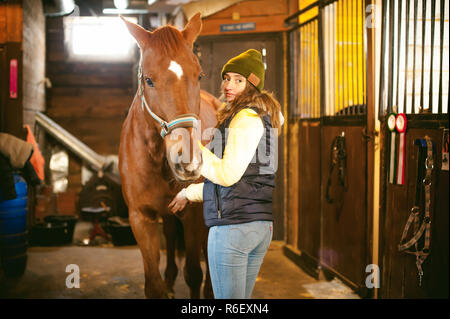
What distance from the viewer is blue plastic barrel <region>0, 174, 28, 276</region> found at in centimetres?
348

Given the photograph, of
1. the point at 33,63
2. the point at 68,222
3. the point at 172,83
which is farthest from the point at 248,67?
the point at 33,63

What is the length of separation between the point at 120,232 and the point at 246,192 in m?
3.09

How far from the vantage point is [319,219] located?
12.2ft

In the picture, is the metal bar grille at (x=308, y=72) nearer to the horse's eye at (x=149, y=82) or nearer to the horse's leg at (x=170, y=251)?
the horse's leg at (x=170, y=251)

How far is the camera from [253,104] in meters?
1.53

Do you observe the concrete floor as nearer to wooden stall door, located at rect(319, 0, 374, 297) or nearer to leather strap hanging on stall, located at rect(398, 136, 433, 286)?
wooden stall door, located at rect(319, 0, 374, 297)

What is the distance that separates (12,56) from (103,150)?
2.57 meters

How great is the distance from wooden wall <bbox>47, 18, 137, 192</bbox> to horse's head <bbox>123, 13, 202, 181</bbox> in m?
4.96

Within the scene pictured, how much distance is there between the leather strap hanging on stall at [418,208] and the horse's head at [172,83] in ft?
3.99

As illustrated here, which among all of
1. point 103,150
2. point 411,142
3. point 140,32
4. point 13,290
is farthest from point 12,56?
point 411,142

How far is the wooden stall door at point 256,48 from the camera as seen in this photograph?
360 cm

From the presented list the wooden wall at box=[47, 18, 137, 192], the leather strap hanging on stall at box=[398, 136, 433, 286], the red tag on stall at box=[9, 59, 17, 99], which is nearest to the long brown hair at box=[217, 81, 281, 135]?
the leather strap hanging on stall at box=[398, 136, 433, 286]
